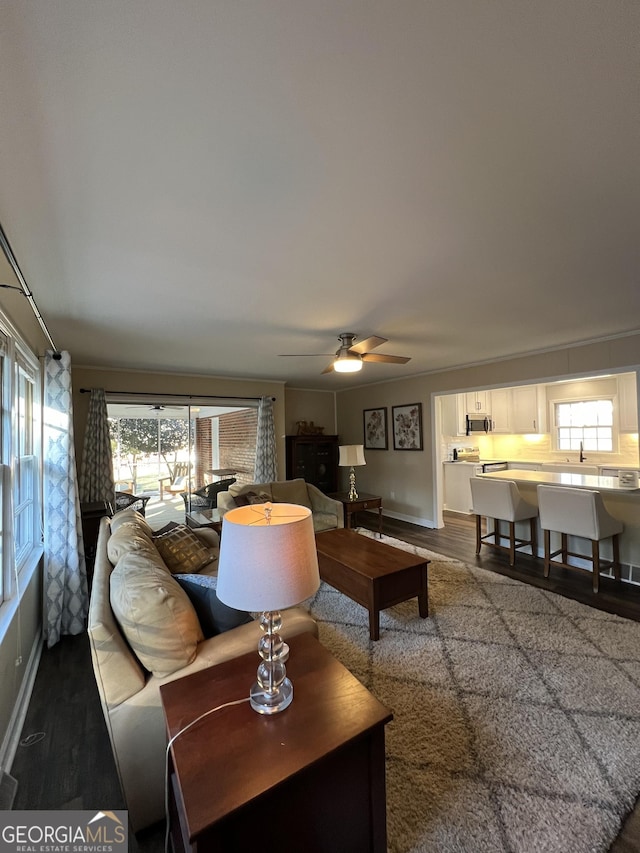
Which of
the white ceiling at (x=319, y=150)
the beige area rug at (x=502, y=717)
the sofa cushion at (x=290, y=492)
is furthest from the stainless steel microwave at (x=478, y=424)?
the white ceiling at (x=319, y=150)

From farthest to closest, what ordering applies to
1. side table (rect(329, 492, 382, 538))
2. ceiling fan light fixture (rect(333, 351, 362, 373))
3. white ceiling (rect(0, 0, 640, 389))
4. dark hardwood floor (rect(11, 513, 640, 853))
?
side table (rect(329, 492, 382, 538)) < ceiling fan light fixture (rect(333, 351, 362, 373)) < dark hardwood floor (rect(11, 513, 640, 853)) < white ceiling (rect(0, 0, 640, 389))

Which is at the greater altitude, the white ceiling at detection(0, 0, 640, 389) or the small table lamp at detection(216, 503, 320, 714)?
the white ceiling at detection(0, 0, 640, 389)

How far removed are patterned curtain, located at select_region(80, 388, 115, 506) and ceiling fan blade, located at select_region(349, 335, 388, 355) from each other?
3447 mm

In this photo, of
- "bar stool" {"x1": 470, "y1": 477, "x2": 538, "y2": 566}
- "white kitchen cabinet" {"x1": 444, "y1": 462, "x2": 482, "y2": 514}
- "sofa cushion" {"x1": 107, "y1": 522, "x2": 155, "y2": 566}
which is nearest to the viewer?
"sofa cushion" {"x1": 107, "y1": 522, "x2": 155, "y2": 566}

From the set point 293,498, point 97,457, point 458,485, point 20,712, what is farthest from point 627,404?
point 97,457

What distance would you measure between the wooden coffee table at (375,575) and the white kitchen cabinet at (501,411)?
15.6 feet

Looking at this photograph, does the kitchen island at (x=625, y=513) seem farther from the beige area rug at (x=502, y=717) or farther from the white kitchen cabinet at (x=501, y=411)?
the white kitchen cabinet at (x=501, y=411)

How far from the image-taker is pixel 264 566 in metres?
1.10

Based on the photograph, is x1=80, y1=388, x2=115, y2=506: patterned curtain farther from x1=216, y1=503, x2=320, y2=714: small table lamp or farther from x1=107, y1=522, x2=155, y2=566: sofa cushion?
x1=216, y1=503, x2=320, y2=714: small table lamp

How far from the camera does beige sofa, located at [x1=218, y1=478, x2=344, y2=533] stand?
4477 mm

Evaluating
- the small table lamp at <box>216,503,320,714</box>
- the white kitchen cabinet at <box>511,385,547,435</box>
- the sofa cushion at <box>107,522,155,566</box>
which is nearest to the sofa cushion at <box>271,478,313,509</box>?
the sofa cushion at <box>107,522,155,566</box>

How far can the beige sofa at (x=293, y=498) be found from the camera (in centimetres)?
448

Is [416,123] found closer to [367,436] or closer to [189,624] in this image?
[189,624]

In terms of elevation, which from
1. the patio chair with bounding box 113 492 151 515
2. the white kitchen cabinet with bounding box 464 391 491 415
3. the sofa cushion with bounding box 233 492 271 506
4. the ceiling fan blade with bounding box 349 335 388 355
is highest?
the ceiling fan blade with bounding box 349 335 388 355
